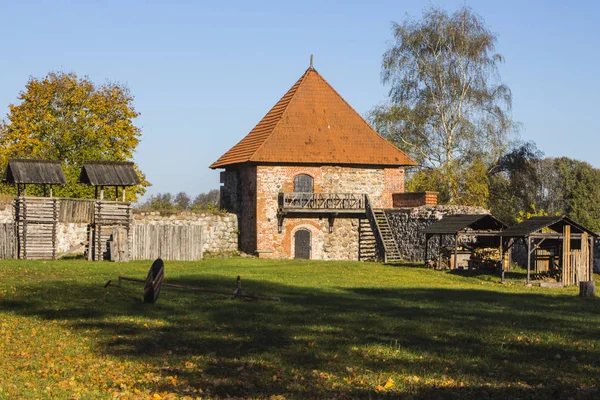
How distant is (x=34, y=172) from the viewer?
120 ft

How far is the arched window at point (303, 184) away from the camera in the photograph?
43.2 metres

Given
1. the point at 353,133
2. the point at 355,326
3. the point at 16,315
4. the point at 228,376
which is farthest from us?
the point at 353,133

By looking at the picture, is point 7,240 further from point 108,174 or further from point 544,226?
point 544,226

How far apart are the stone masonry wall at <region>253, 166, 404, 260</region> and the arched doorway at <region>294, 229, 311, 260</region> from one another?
0.23 metres

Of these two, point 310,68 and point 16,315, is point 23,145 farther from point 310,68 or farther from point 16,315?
point 16,315

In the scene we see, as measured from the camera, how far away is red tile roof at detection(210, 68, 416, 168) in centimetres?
4303

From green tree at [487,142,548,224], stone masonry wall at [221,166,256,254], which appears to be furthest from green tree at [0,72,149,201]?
green tree at [487,142,548,224]

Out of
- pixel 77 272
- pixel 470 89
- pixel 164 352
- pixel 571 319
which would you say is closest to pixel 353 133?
pixel 470 89

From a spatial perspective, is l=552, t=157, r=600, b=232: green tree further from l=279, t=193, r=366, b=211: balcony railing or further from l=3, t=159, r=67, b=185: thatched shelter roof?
l=3, t=159, r=67, b=185: thatched shelter roof

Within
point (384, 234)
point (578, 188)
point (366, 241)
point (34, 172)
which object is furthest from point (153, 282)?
point (578, 188)

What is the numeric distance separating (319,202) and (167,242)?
900cm

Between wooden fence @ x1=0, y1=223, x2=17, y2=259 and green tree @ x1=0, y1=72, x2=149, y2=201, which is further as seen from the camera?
green tree @ x1=0, y1=72, x2=149, y2=201

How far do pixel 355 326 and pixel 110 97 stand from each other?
147 feet

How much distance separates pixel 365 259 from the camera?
4384 centimetres
